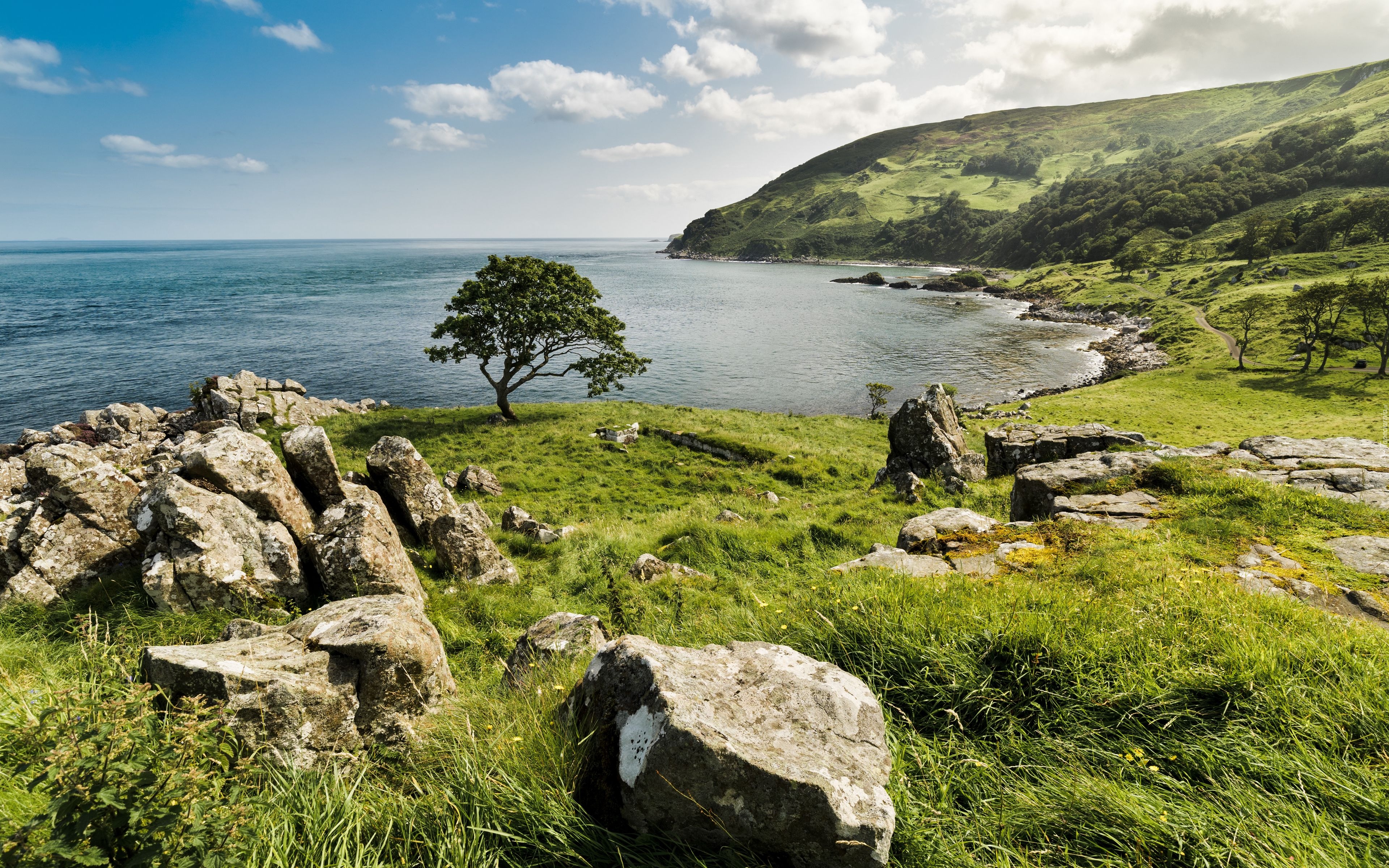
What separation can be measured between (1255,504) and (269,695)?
15.9 meters

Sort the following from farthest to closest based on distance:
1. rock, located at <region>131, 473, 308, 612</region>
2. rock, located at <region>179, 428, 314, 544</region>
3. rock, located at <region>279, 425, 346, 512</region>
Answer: rock, located at <region>279, 425, 346, 512</region> < rock, located at <region>179, 428, 314, 544</region> < rock, located at <region>131, 473, 308, 612</region>

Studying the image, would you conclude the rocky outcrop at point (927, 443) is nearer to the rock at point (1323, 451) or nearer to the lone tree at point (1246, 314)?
the rock at point (1323, 451)

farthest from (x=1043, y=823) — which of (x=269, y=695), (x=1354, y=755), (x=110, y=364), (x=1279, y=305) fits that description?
(x=1279, y=305)

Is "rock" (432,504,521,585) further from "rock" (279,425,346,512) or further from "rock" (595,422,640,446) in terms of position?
"rock" (595,422,640,446)

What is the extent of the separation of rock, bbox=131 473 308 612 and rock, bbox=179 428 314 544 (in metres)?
0.36

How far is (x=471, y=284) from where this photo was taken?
37562 millimetres

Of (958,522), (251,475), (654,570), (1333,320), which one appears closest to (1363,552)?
(958,522)

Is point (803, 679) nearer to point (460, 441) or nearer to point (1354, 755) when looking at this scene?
point (1354, 755)

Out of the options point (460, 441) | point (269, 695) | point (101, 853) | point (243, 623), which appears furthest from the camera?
point (460, 441)

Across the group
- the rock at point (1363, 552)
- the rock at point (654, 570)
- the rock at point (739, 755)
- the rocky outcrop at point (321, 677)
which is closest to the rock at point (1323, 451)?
the rock at point (1363, 552)

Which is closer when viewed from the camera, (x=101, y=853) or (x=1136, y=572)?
(x=101, y=853)

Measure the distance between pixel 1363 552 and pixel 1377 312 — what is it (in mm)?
98525

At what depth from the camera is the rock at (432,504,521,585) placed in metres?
12.2

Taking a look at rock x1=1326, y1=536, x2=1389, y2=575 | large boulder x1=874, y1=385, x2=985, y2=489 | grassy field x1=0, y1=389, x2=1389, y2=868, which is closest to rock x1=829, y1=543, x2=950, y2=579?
grassy field x1=0, y1=389, x2=1389, y2=868
